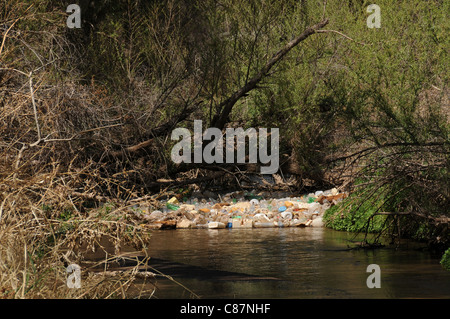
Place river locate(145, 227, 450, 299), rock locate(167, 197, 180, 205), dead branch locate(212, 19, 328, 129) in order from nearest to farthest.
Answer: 1. river locate(145, 227, 450, 299)
2. dead branch locate(212, 19, 328, 129)
3. rock locate(167, 197, 180, 205)

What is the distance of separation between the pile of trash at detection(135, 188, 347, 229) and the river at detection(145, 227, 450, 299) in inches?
40.9

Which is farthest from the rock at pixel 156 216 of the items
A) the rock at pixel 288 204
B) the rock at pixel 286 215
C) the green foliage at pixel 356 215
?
the green foliage at pixel 356 215

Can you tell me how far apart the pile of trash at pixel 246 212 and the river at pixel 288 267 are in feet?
3.41

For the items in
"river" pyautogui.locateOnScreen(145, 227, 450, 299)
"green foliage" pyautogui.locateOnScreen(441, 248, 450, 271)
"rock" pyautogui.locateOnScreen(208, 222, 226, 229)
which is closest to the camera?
"river" pyautogui.locateOnScreen(145, 227, 450, 299)

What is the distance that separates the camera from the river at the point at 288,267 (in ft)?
24.0

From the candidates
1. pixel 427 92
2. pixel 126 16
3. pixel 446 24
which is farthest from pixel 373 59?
pixel 126 16

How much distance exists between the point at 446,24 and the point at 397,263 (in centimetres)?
388

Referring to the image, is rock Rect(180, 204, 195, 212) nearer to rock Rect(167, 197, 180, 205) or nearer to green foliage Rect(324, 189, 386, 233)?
rock Rect(167, 197, 180, 205)

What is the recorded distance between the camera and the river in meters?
7.30

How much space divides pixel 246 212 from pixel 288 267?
17.5ft

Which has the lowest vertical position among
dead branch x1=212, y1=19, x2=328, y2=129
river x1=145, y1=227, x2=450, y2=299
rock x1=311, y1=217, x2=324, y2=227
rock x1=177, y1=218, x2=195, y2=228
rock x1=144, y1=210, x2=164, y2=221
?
rock x1=177, y1=218, x2=195, y2=228

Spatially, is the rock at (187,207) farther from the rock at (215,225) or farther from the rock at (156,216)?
the rock at (215,225)

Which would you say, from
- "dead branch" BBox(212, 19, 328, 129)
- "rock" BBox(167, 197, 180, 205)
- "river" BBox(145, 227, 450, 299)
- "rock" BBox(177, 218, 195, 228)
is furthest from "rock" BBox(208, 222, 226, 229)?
"dead branch" BBox(212, 19, 328, 129)

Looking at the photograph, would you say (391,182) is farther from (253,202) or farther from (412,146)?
(253,202)
